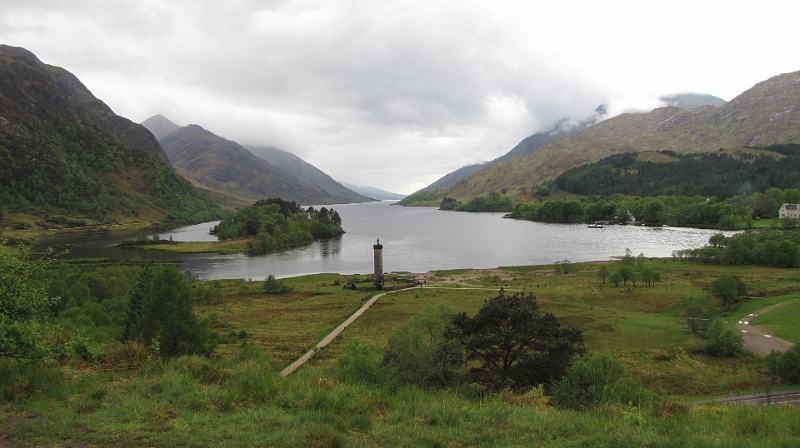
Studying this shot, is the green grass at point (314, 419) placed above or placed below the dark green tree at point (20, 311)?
below

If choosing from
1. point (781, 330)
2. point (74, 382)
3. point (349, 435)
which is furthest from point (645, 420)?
point (781, 330)

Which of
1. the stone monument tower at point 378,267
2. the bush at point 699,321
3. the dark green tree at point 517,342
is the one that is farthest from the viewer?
the stone monument tower at point 378,267

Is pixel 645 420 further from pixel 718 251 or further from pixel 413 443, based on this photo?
pixel 718 251

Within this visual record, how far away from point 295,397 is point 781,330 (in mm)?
52070

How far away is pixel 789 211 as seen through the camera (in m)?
156

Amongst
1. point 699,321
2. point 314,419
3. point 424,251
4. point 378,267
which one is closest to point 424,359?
point 314,419

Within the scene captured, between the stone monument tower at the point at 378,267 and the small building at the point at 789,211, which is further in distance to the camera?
the small building at the point at 789,211

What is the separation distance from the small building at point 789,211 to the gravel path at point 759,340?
473ft

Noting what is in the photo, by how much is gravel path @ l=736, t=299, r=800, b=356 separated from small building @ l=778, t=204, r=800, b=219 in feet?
473

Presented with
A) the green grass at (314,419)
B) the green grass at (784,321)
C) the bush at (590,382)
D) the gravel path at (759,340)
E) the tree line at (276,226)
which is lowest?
the gravel path at (759,340)

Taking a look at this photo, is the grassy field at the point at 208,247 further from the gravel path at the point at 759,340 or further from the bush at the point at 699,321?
the gravel path at the point at 759,340

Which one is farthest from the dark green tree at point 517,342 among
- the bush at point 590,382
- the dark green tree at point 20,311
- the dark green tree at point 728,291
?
the dark green tree at point 728,291

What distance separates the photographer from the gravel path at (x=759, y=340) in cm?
3831

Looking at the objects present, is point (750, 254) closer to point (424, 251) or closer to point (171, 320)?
point (424, 251)
